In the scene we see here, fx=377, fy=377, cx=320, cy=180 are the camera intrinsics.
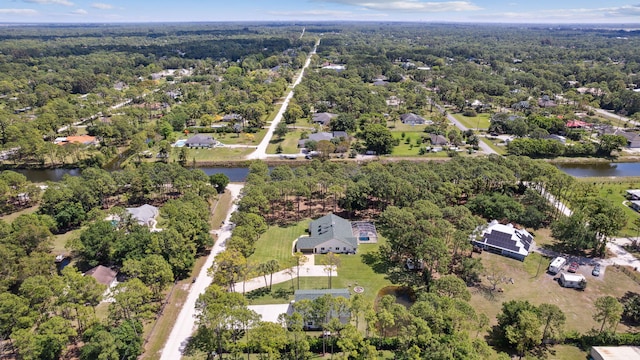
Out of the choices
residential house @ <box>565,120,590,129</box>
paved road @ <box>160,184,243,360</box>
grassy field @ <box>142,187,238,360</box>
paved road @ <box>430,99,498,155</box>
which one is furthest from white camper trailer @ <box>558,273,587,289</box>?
residential house @ <box>565,120,590,129</box>

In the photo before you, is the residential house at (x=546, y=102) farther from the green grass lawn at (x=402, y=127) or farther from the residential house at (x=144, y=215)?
the residential house at (x=144, y=215)

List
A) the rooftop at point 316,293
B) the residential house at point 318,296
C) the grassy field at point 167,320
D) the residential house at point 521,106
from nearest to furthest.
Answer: the grassy field at point 167,320
the residential house at point 318,296
the rooftop at point 316,293
the residential house at point 521,106

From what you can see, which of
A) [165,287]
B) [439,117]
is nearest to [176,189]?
[165,287]

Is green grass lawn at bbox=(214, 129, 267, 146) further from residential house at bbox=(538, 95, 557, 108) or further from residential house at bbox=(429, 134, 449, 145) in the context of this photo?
residential house at bbox=(538, 95, 557, 108)

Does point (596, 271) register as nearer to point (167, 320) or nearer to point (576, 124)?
point (167, 320)

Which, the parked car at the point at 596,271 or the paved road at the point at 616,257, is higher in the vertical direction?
the parked car at the point at 596,271

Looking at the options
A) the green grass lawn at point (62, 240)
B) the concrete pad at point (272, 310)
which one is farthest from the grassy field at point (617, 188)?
the green grass lawn at point (62, 240)
